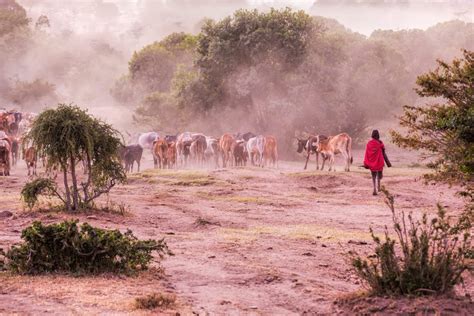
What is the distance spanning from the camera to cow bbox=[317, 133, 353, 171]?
1164 inches

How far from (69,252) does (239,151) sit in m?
26.1

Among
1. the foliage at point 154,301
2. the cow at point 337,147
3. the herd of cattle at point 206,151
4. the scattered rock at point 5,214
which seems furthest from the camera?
the herd of cattle at point 206,151

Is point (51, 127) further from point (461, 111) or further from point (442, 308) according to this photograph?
point (442, 308)

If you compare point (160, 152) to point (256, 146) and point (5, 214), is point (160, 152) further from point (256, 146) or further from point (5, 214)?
point (5, 214)

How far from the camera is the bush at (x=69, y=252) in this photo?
9.91 meters

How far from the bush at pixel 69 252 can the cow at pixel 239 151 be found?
25.6m

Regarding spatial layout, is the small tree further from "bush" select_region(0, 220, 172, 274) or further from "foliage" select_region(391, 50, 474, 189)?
"foliage" select_region(391, 50, 474, 189)

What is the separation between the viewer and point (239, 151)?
118 ft

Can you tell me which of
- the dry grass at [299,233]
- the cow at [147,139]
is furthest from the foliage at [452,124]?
the cow at [147,139]

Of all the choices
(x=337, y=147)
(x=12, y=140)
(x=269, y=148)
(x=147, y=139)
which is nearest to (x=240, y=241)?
(x=337, y=147)

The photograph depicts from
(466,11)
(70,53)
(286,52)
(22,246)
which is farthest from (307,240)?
(466,11)

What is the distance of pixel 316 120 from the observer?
→ 4594 cm

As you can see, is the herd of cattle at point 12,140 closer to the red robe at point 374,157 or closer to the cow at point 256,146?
the cow at point 256,146

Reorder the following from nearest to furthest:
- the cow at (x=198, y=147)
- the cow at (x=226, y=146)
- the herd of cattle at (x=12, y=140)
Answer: the herd of cattle at (x=12, y=140), the cow at (x=226, y=146), the cow at (x=198, y=147)
